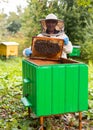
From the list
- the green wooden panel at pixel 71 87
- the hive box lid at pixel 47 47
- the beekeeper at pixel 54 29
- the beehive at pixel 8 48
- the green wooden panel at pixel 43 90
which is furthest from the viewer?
the beehive at pixel 8 48

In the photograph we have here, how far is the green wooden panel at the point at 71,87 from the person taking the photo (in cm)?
285

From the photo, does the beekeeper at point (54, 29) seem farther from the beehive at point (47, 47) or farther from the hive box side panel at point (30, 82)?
the hive box side panel at point (30, 82)

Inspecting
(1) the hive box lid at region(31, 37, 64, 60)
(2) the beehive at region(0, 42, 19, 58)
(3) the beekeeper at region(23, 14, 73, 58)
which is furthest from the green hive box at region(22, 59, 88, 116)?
(2) the beehive at region(0, 42, 19, 58)

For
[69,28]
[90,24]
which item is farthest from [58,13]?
[90,24]

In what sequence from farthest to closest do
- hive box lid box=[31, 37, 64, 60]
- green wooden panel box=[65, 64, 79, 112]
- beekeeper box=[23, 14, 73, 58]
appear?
beekeeper box=[23, 14, 73, 58]
hive box lid box=[31, 37, 64, 60]
green wooden panel box=[65, 64, 79, 112]

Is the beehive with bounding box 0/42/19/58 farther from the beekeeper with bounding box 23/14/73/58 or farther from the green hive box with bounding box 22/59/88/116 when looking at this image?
the green hive box with bounding box 22/59/88/116

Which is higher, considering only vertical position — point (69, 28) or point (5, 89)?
point (69, 28)

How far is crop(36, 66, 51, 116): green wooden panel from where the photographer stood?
273 cm

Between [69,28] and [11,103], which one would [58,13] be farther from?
[11,103]

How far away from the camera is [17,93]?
4.85 meters

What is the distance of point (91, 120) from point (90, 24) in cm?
1202

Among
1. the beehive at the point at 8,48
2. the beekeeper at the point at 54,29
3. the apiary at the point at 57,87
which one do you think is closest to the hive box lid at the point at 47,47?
the beekeeper at the point at 54,29

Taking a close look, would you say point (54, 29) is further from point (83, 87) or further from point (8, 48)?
point (8, 48)

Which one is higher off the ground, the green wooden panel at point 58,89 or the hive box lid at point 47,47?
the hive box lid at point 47,47
